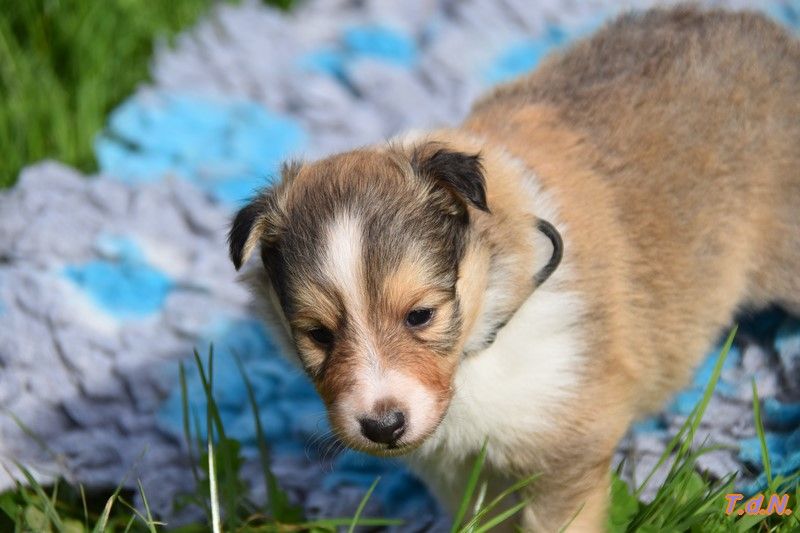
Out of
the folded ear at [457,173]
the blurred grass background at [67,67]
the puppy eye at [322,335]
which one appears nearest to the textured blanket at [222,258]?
the blurred grass background at [67,67]

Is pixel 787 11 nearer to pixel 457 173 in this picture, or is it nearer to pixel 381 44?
pixel 381 44

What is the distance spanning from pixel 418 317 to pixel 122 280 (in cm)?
252

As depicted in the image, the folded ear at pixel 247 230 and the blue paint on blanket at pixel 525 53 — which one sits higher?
the blue paint on blanket at pixel 525 53

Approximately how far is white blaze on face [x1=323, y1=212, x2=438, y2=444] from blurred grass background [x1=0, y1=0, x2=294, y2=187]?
3225mm

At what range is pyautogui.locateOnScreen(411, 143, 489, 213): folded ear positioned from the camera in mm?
3053

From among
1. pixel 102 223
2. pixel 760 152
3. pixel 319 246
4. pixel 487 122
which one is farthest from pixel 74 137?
pixel 760 152

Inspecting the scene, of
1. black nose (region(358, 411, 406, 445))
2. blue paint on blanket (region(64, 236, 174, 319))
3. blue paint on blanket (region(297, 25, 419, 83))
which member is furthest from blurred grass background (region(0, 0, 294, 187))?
black nose (region(358, 411, 406, 445))

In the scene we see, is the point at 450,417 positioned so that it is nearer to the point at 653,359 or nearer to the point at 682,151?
the point at 653,359

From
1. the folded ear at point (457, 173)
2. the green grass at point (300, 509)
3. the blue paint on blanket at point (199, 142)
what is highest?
the blue paint on blanket at point (199, 142)

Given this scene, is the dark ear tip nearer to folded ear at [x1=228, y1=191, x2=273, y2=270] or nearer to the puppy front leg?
folded ear at [x1=228, y1=191, x2=273, y2=270]

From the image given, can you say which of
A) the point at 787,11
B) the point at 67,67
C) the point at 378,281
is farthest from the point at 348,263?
the point at 787,11

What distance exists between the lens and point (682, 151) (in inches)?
153

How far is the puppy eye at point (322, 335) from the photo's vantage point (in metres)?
3.14

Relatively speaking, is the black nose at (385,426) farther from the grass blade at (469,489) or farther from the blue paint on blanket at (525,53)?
the blue paint on blanket at (525,53)
